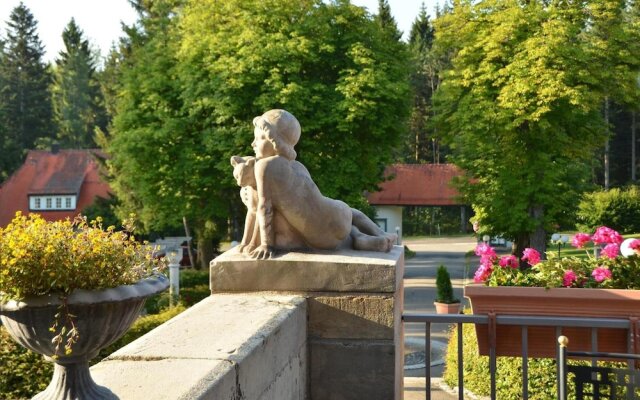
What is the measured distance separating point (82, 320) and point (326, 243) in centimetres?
181

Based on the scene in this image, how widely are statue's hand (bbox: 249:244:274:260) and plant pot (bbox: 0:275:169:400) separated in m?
1.42

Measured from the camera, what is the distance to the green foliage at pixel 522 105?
760 inches

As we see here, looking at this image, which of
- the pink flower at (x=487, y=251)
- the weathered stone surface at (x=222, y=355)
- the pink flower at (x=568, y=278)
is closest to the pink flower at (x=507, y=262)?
the pink flower at (x=487, y=251)

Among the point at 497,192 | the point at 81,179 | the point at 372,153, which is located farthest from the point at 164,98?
the point at 81,179

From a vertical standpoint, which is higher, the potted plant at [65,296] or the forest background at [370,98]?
the forest background at [370,98]

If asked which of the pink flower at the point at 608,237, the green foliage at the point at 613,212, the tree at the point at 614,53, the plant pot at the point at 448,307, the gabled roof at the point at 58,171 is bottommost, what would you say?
the plant pot at the point at 448,307

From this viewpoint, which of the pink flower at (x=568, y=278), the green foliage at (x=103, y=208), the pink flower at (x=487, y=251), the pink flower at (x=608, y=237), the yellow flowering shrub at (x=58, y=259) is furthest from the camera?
the green foliage at (x=103, y=208)

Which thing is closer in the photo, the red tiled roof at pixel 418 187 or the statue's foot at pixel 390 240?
the statue's foot at pixel 390 240

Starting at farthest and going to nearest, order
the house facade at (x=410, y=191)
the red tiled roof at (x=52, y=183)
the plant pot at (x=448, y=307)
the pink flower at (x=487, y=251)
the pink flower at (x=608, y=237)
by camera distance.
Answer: the house facade at (x=410, y=191) → the red tiled roof at (x=52, y=183) → the plant pot at (x=448, y=307) → the pink flower at (x=608, y=237) → the pink flower at (x=487, y=251)

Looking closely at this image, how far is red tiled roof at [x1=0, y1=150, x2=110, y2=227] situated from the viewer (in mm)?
38906

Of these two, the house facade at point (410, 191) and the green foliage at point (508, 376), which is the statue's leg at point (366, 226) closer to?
the green foliage at point (508, 376)

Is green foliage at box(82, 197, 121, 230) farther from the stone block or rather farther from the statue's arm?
the stone block

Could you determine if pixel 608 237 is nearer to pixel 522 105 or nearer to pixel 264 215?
pixel 264 215

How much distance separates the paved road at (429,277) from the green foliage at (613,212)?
6.37 metres
